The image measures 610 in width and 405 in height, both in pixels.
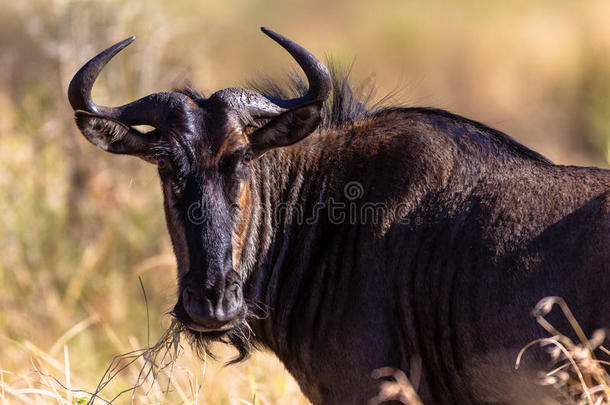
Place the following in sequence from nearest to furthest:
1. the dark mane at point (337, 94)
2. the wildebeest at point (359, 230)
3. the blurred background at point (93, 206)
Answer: the wildebeest at point (359, 230), the dark mane at point (337, 94), the blurred background at point (93, 206)

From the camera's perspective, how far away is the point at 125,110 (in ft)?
17.2

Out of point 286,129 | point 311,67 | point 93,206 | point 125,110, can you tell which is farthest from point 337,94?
point 93,206

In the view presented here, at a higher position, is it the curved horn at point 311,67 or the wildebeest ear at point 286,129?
the curved horn at point 311,67

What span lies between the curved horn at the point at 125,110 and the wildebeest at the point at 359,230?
1cm

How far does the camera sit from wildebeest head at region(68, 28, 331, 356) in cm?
464

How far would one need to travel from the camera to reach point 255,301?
527 cm

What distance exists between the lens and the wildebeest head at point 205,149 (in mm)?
4637

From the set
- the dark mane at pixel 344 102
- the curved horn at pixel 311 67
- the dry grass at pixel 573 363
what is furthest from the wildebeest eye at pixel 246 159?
the dry grass at pixel 573 363

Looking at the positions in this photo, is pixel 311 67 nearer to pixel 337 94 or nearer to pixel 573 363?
pixel 337 94

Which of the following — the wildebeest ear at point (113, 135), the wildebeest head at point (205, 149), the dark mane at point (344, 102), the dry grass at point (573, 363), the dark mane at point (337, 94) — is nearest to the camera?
the dry grass at point (573, 363)

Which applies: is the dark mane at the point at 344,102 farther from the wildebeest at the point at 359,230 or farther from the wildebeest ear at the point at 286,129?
the wildebeest ear at the point at 286,129

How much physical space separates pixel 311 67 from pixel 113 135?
4.30 feet

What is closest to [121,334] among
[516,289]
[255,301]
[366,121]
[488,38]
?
[255,301]

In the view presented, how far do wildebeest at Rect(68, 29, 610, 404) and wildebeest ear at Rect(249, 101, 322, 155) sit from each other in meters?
0.01
